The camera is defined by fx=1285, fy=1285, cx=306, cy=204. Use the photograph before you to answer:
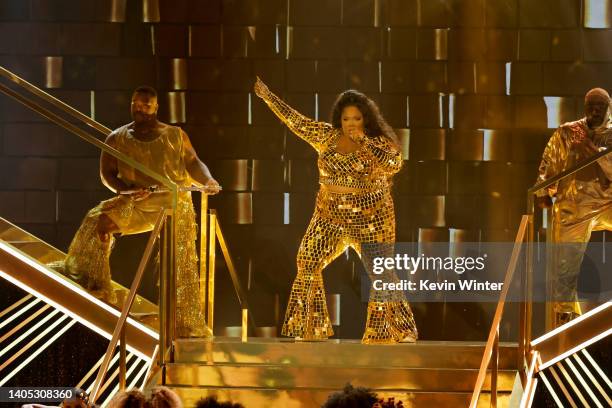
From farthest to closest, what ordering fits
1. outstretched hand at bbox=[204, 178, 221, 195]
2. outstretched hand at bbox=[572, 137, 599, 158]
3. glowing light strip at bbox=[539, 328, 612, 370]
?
outstretched hand at bbox=[572, 137, 599, 158] < outstretched hand at bbox=[204, 178, 221, 195] < glowing light strip at bbox=[539, 328, 612, 370]

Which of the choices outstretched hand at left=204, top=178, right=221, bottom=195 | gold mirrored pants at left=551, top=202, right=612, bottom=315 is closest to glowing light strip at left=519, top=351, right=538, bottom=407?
gold mirrored pants at left=551, top=202, right=612, bottom=315

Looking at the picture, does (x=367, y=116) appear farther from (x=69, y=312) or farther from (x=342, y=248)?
(x=69, y=312)

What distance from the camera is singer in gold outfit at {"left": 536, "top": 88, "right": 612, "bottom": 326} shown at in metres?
6.09

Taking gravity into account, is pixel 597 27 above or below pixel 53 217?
above

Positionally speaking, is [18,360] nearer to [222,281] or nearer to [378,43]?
[222,281]

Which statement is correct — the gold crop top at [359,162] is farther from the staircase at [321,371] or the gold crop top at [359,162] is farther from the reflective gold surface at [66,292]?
the reflective gold surface at [66,292]

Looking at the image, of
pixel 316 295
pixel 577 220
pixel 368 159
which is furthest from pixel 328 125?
pixel 577 220

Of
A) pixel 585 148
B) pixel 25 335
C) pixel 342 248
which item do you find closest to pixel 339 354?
pixel 342 248

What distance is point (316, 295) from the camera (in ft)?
22.9

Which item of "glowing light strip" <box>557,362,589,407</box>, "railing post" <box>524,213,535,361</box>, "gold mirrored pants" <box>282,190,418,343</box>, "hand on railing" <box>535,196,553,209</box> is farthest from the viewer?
"gold mirrored pants" <box>282,190,418,343</box>

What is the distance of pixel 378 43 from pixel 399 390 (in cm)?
317

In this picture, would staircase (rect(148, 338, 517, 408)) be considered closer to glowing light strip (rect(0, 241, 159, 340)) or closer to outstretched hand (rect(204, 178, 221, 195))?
glowing light strip (rect(0, 241, 159, 340))

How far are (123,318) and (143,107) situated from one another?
5.30 ft

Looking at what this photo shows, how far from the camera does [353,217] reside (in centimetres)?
691
